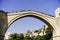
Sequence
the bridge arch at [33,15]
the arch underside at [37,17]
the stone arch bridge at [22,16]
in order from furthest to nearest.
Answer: the arch underside at [37,17]
the bridge arch at [33,15]
the stone arch bridge at [22,16]

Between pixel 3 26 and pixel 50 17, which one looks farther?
pixel 50 17

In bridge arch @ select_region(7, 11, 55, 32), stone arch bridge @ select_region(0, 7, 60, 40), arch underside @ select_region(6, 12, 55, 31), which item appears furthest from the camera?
arch underside @ select_region(6, 12, 55, 31)

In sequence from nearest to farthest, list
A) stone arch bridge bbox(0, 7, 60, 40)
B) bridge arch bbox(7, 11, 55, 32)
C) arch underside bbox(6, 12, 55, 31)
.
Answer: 1. stone arch bridge bbox(0, 7, 60, 40)
2. bridge arch bbox(7, 11, 55, 32)
3. arch underside bbox(6, 12, 55, 31)

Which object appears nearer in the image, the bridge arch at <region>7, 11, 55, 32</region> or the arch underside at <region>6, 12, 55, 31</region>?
the bridge arch at <region>7, 11, 55, 32</region>

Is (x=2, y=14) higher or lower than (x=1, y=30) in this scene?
higher

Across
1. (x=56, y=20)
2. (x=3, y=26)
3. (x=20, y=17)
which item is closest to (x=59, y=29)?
(x=56, y=20)

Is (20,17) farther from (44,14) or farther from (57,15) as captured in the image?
(57,15)

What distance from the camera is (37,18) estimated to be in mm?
29047

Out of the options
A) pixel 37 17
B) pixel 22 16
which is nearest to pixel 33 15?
pixel 37 17

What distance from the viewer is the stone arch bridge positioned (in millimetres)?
25750

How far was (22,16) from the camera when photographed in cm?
2739

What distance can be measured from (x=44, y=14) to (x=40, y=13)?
0.61 metres

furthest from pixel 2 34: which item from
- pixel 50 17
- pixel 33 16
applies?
pixel 50 17

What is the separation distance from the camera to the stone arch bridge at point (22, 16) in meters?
25.8
